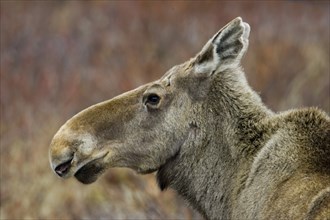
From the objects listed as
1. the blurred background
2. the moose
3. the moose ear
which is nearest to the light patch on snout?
the moose

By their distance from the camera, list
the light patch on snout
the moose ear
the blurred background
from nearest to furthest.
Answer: the light patch on snout
the moose ear
the blurred background

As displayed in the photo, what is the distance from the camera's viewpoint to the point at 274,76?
1623 cm

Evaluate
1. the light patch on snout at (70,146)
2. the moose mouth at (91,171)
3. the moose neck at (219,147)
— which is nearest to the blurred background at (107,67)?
the moose neck at (219,147)

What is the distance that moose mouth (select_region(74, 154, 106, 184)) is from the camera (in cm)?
814

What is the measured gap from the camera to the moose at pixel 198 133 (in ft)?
26.1

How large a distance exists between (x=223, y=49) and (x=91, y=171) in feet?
4.19

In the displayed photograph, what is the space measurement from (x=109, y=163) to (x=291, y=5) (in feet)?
50.9

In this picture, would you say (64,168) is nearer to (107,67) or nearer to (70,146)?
(70,146)

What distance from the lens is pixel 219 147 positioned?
8.20 m

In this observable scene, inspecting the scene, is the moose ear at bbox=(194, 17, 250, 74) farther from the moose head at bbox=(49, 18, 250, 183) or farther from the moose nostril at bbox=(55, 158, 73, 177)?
the moose nostril at bbox=(55, 158, 73, 177)

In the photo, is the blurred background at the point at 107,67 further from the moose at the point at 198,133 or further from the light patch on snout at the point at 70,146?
the light patch on snout at the point at 70,146

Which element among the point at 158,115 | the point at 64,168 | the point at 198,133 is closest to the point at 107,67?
the point at 158,115

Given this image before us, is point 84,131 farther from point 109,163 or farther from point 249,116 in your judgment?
point 249,116

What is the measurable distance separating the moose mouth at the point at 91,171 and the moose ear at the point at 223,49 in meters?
0.97
